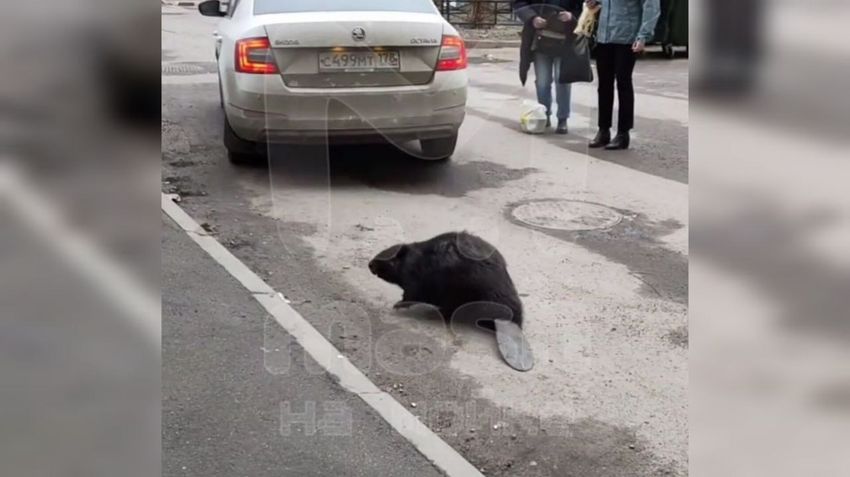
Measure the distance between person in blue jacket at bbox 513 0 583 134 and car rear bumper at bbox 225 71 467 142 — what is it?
8.0 inches

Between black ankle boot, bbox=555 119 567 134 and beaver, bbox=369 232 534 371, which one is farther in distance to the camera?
beaver, bbox=369 232 534 371

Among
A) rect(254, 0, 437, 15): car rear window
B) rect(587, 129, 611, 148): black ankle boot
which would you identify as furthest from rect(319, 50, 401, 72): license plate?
rect(587, 129, 611, 148): black ankle boot

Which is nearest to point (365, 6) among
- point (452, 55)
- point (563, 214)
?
point (452, 55)

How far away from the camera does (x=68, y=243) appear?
1.24 meters

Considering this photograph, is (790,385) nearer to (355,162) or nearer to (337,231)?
(355,162)

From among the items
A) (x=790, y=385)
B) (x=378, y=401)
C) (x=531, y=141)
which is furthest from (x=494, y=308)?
(x=790, y=385)

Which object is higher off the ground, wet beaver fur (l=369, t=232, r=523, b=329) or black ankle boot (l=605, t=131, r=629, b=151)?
black ankle boot (l=605, t=131, r=629, b=151)

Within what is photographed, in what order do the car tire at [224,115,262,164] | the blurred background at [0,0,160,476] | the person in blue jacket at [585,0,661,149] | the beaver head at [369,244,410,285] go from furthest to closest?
the beaver head at [369,244,410,285] < the car tire at [224,115,262,164] < the person in blue jacket at [585,0,661,149] < the blurred background at [0,0,160,476]

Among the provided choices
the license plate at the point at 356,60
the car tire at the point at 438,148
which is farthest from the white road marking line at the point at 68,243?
the car tire at the point at 438,148

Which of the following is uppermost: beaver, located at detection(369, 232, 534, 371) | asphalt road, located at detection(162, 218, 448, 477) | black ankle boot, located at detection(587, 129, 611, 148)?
black ankle boot, located at detection(587, 129, 611, 148)

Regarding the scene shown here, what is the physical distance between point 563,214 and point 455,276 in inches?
19.7

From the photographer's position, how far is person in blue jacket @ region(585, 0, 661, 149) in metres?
2.13

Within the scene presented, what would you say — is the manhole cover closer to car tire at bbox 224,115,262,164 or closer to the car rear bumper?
the car rear bumper

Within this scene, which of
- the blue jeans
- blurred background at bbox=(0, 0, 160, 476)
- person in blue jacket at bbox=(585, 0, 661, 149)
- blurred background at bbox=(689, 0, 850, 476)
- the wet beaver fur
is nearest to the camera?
blurred background at bbox=(0, 0, 160, 476)
